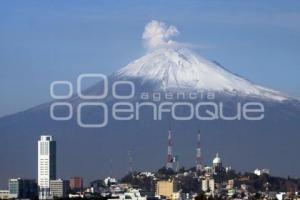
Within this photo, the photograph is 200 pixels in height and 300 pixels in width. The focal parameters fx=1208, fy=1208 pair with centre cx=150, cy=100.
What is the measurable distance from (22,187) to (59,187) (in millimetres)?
8690

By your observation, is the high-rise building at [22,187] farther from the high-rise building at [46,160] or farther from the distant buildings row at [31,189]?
the high-rise building at [46,160]

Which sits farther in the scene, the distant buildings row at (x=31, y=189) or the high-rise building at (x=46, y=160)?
the high-rise building at (x=46, y=160)

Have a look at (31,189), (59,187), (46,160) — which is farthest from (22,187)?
(46,160)

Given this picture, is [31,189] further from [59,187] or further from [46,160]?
[46,160]

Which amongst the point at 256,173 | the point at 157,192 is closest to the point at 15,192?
the point at 157,192

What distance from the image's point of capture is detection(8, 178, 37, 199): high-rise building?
73875mm

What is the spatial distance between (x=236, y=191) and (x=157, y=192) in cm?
581

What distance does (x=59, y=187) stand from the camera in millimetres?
84750

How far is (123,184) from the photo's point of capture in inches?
3637

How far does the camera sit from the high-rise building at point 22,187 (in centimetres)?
7388

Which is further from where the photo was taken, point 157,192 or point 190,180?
point 190,180

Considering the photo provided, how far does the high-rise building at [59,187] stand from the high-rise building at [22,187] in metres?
1.73

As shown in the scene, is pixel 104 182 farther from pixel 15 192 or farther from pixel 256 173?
pixel 15 192

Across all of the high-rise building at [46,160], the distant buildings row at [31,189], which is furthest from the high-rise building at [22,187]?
the high-rise building at [46,160]
